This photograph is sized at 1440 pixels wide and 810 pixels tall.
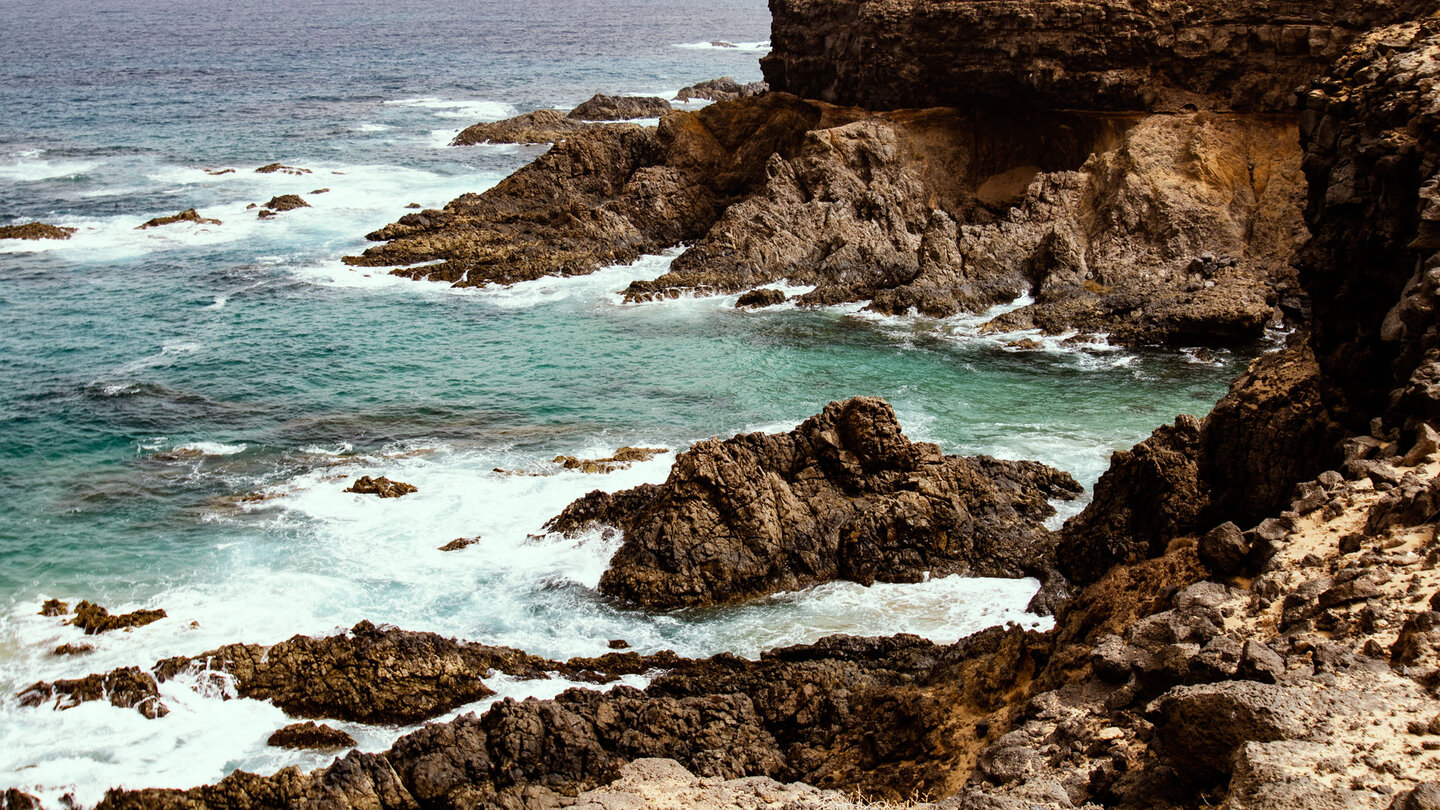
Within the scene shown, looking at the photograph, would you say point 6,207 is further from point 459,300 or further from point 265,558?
point 265,558

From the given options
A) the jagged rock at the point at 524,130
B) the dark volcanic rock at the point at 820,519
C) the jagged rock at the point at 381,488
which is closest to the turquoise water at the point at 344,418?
the jagged rock at the point at 381,488

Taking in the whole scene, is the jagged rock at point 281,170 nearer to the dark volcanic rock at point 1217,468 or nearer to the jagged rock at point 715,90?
the jagged rock at point 715,90

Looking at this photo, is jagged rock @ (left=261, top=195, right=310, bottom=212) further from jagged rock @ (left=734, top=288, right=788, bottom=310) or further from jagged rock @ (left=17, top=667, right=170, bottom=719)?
jagged rock @ (left=17, top=667, right=170, bottom=719)

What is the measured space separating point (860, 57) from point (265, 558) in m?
31.4

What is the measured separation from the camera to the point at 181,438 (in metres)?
28.1

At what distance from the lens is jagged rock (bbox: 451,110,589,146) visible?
6894 centimetres

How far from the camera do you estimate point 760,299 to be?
3812cm

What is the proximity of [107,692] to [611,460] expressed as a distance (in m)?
11.7

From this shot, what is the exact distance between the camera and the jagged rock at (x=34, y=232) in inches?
1879

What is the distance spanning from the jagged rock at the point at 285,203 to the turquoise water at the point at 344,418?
1027 mm

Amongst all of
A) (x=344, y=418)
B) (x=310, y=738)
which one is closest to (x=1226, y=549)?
(x=310, y=738)

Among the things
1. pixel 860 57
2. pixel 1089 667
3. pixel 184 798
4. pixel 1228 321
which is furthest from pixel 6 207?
pixel 1089 667

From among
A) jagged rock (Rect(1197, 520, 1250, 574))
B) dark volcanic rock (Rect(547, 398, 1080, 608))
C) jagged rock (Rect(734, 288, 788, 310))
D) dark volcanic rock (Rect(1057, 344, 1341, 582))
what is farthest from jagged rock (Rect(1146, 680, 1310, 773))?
jagged rock (Rect(734, 288, 788, 310))

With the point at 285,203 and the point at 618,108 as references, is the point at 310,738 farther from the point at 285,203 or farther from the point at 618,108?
the point at 618,108
